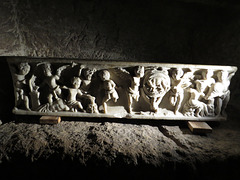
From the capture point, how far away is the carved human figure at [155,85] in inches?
75.8

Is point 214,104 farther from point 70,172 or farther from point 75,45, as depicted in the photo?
point 75,45

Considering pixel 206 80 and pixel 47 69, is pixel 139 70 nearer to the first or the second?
pixel 206 80

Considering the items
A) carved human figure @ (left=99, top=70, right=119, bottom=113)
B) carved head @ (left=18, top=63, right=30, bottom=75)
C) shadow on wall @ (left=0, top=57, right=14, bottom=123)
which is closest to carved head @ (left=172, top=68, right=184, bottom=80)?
carved human figure @ (left=99, top=70, right=119, bottom=113)

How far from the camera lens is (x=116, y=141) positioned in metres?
1.74

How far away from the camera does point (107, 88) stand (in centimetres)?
194

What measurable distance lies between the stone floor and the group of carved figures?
1.16ft

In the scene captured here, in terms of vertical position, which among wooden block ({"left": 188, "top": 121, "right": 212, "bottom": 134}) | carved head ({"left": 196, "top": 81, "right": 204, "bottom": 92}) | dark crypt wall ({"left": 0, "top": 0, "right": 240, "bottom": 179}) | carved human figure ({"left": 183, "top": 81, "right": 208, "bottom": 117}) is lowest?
wooden block ({"left": 188, "top": 121, "right": 212, "bottom": 134})

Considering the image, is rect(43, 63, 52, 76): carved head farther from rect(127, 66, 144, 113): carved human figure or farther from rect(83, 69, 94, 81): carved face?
rect(127, 66, 144, 113): carved human figure

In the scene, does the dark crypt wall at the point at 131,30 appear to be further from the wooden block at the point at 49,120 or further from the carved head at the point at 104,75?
the wooden block at the point at 49,120

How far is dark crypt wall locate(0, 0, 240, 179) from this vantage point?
2.70 meters

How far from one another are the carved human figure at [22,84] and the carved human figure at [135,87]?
1.40 m

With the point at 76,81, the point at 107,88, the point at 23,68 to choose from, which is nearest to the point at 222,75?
the point at 107,88

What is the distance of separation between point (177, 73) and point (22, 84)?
2124 millimetres

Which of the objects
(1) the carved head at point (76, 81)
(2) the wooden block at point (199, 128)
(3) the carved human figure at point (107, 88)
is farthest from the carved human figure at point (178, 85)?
(1) the carved head at point (76, 81)
